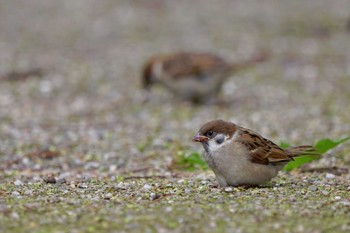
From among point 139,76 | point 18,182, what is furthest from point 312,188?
point 139,76

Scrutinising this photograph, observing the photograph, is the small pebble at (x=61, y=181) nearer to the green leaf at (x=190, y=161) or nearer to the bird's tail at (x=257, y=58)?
the green leaf at (x=190, y=161)

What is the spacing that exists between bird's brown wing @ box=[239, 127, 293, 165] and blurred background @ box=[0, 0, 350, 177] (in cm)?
177

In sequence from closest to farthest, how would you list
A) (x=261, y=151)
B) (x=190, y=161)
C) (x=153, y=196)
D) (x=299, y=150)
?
(x=153, y=196), (x=261, y=151), (x=299, y=150), (x=190, y=161)

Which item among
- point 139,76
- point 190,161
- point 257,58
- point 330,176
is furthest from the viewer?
point 257,58

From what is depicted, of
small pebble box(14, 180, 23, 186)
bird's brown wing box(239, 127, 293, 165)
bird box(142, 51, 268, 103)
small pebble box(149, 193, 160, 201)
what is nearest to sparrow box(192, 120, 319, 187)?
bird's brown wing box(239, 127, 293, 165)

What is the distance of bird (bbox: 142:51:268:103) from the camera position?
12.7 metres

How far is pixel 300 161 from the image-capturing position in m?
7.52

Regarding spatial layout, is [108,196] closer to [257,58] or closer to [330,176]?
[330,176]

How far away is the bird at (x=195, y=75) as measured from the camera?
12.7 m

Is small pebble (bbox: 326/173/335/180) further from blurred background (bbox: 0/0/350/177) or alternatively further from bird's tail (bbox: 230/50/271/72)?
bird's tail (bbox: 230/50/271/72)

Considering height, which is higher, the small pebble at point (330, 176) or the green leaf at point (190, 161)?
the green leaf at point (190, 161)

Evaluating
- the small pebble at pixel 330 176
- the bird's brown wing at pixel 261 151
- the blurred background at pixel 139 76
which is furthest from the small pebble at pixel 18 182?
the small pebble at pixel 330 176

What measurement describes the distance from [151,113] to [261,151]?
561 centimetres

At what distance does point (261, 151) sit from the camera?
21.6 ft
